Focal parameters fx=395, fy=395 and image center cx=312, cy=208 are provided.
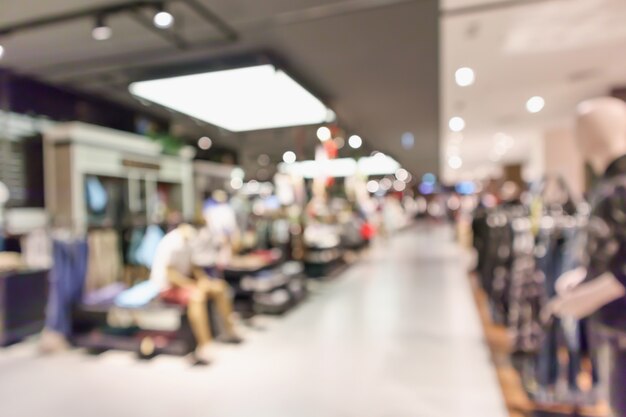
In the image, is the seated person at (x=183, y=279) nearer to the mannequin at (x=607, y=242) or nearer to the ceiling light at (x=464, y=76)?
the mannequin at (x=607, y=242)

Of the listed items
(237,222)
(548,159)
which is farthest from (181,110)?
(548,159)

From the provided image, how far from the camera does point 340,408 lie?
249cm

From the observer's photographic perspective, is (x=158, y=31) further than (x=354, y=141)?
No

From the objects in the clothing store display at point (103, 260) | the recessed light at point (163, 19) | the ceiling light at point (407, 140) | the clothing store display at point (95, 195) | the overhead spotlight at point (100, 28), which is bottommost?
the clothing store display at point (103, 260)

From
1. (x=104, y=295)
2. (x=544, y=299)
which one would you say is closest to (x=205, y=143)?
(x=104, y=295)

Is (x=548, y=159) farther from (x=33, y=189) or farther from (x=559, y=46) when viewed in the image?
(x=33, y=189)

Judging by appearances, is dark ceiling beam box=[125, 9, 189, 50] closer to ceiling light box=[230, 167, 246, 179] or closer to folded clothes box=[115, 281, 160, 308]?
ceiling light box=[230, 167, 246, 179]

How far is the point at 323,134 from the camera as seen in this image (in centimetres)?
357

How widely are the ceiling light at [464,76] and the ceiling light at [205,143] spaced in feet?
10.3

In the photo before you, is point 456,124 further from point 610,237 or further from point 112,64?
point 610,237

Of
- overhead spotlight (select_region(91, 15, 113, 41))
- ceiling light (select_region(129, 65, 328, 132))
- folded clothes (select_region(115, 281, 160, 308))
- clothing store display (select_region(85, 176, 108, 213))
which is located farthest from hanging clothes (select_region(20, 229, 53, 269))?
overhead spotlight (select_region(91, 15, 113, 41))

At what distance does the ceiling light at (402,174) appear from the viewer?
6.33 meters

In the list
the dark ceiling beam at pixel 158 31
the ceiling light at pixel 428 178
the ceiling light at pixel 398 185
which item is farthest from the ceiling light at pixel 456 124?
the dark ceiling beam at pixel 158 31

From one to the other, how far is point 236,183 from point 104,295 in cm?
179
